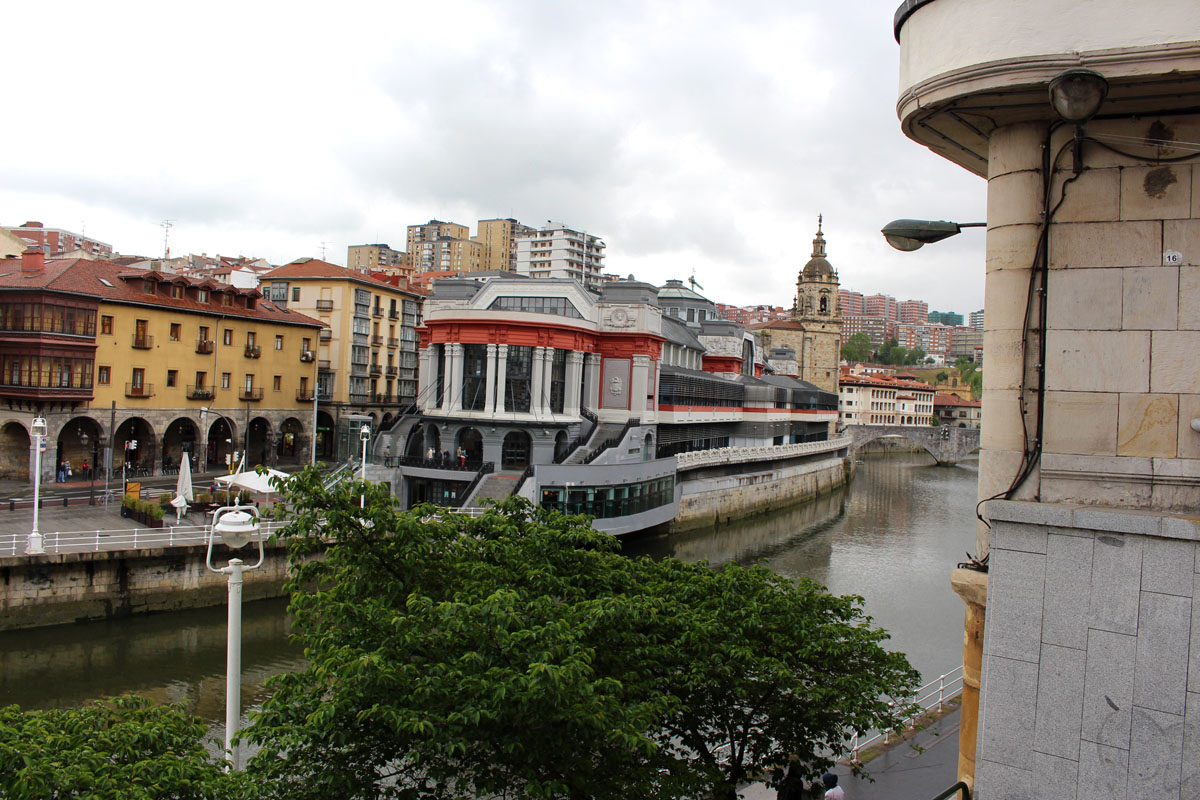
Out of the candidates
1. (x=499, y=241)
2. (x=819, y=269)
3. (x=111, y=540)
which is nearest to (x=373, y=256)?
(x=499, y=241)

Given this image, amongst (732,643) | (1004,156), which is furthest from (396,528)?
(1004,156)

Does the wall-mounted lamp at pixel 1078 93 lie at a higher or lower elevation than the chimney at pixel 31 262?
lower

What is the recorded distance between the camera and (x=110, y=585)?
1042 inches

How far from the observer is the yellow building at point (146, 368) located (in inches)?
1599

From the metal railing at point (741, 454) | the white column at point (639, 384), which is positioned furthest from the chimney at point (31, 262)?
the metal railing at point (741, 454)

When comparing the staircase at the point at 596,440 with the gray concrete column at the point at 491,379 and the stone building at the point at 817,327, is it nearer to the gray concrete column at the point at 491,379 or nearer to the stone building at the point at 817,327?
the gray concrete column at the point at 491,379

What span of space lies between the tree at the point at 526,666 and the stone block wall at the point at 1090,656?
376 centimetres

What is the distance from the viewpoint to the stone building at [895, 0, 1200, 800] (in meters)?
5.37

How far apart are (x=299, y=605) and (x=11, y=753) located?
3.50 m

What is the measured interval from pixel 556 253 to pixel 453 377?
8306cm

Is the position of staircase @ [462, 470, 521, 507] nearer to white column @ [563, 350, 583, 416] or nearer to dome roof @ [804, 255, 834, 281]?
white column @ [563, 350, 583, 416]

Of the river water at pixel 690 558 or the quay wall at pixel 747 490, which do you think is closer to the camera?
the river water at pixel 690 558

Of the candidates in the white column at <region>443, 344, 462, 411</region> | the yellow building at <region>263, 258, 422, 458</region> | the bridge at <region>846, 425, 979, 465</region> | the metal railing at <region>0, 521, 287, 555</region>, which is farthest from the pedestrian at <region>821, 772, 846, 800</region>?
the bridge at <region>846, 425, 979, 465</region>

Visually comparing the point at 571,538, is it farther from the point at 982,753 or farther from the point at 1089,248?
the point at 1089,248
